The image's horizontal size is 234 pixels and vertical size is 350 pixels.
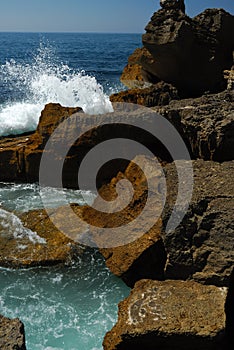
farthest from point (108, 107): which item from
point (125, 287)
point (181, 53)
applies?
point (125, 287)

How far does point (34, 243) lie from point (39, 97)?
8866 millimetres

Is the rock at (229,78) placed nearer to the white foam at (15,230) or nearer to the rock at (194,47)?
the rock at (194,47)

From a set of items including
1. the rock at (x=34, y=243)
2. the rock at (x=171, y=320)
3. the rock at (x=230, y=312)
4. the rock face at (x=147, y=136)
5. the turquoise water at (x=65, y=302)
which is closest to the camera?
the rock at (x=171, y=320)

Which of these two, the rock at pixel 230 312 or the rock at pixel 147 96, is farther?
the rock at pixel 147 96

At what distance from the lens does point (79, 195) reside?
5.99m

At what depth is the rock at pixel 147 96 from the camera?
619 centimetres

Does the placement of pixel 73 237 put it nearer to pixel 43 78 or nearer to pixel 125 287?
pixel 125 287

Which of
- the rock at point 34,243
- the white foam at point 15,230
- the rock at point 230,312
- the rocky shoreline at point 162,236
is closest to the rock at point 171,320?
the rocky shoreline at point 162,236

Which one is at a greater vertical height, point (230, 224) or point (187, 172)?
point (187, 172)

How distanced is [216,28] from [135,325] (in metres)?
6.99

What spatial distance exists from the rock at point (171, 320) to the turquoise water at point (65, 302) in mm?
796

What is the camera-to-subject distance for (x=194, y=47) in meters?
8.20

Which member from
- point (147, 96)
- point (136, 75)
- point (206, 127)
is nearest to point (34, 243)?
point (206, 127)

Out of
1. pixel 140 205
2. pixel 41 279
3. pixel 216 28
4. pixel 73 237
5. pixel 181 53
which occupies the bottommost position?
pixel 41 279
